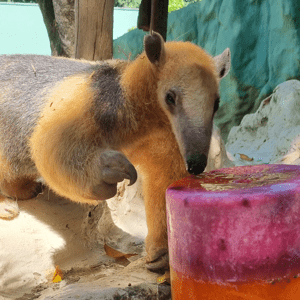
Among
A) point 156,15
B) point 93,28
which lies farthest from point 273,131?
point 93,28

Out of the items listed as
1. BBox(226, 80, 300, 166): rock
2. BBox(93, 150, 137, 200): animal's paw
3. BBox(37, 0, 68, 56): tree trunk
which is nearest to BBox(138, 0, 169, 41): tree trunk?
BBox(93, 150, 137, 200): animal's paw

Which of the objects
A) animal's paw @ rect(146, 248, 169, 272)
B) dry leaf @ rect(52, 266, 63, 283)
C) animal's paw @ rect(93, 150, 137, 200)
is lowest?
dry leaf @ rect(52, 266, 63, 283)

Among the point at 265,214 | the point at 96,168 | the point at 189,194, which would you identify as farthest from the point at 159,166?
the point at 265,214

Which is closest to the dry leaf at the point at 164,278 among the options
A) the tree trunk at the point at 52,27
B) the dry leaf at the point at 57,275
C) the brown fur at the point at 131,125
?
the brown fur at the point at 131,125

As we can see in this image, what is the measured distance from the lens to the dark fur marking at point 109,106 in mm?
1940

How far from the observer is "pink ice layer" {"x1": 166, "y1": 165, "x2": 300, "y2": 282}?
1.23 meters

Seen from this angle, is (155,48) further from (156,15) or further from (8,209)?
(8,209)

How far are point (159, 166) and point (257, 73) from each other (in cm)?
377

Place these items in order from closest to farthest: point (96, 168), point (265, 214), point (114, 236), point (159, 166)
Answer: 1. point (265, 214)
2. point (96, 168)
3. point (159, 166)
4. point (114, 236)

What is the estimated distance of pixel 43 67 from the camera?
242cm

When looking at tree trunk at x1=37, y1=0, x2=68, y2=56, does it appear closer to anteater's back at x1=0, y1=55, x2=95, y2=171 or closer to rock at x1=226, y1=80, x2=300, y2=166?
rock at x1=226, y1=80, x2=300, y2=166

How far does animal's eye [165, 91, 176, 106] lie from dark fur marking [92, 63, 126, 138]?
264 millimetres

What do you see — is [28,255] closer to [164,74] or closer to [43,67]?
[43,67]

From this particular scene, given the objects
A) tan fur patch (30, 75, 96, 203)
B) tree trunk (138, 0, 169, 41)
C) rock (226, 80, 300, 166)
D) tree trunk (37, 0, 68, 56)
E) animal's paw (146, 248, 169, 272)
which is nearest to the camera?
tan fur patch (30, 75, 96, 203)
